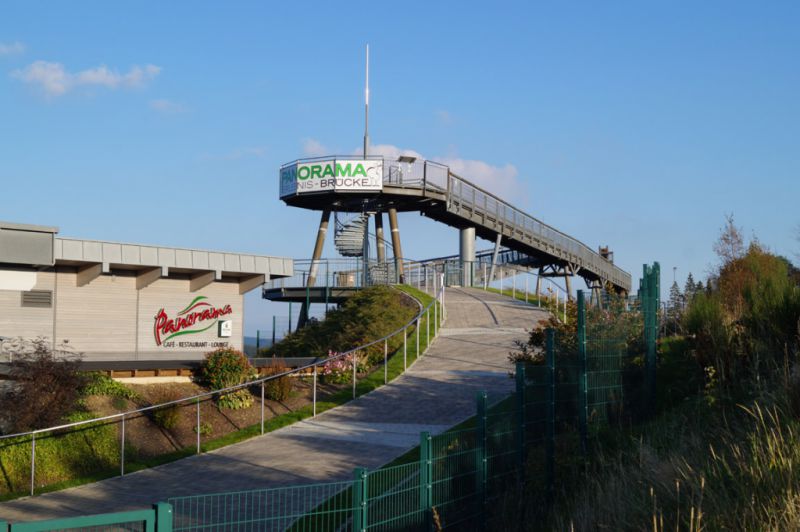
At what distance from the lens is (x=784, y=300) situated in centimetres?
1333

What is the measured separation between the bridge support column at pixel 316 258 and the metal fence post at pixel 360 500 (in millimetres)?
33160

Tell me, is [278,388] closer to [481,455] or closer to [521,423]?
[521,423]

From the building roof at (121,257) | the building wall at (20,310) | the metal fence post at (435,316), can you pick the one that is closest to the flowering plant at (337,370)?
the building roof at (121,257)

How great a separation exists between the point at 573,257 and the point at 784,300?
127 feet

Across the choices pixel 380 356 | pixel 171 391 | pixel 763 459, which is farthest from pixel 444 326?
pixel 763 459

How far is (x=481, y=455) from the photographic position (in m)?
11.6

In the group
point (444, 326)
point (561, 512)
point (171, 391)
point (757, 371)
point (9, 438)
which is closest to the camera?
point (561, 512)

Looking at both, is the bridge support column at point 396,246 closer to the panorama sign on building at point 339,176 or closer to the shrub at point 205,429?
the panorama sign on building at point 339,176

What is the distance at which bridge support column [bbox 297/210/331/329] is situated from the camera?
42.7 m

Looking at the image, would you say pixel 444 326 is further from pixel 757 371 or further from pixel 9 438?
pixel 757 371

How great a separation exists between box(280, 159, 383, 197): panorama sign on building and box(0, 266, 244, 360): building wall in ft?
49.5

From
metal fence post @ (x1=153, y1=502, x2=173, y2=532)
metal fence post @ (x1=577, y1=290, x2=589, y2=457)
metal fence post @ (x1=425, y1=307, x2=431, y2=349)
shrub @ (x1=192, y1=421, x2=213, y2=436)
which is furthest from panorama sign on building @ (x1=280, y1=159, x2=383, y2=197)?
metal fence post @ (x1=153, y1=502, x2=173, y2=532)

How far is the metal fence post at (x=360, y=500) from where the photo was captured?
9.16 m

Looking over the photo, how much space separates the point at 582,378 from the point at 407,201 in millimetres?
31500
